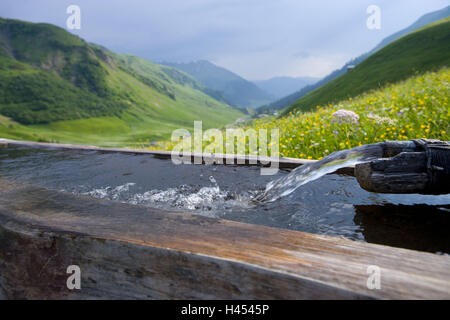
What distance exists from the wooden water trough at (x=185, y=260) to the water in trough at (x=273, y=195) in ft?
4.61

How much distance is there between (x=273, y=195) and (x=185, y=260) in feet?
8.58

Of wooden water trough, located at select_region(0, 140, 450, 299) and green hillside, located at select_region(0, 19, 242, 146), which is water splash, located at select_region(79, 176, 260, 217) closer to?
wooden water trough, located at select_region(0, 140, 450, 299)

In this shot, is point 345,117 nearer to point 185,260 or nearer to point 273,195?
point 273,195

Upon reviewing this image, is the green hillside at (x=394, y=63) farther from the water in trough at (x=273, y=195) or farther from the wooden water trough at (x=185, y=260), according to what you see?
the wooden water trough at (x=185, y=260)

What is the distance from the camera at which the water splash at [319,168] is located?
3090 millimetres

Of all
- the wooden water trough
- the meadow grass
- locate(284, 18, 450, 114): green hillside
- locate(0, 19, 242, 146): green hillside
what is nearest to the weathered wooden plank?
the wooden water trough

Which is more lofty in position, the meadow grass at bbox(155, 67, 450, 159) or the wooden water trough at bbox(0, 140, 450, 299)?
the meadow grass at bbox(155, 67, 450, 159)

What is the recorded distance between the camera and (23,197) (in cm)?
244

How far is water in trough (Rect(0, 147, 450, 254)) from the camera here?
9.18 feet

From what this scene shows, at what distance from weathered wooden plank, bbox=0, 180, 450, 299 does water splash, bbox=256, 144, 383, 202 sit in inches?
71.2

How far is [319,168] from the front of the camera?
11.8ft

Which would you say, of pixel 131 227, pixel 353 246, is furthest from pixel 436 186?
pixel 131 227

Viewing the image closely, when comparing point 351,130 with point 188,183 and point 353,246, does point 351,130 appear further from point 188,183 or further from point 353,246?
point 353,246

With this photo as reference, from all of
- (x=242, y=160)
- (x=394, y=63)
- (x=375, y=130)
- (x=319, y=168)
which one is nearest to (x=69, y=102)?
(x=394, y=63)
